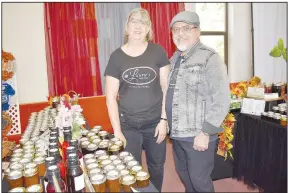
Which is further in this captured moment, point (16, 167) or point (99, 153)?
point (99, 153)

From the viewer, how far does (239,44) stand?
5.65 metres

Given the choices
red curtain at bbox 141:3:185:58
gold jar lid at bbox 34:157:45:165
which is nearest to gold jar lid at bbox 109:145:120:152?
gold jar lid at bbox 34:157:45:165

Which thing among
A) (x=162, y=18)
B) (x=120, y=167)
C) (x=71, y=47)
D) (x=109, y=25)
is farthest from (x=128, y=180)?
(x=162, y=18)

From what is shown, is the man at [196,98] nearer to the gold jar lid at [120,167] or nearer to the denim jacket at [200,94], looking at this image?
the denim jacket at [200,94]

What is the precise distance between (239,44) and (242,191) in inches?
144

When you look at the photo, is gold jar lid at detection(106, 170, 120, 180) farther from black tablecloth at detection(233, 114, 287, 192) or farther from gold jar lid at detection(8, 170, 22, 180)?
black tablecloth at detection(233, 114, 287, 192)

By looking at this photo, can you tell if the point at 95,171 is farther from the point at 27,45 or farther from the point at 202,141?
the point at 27,45

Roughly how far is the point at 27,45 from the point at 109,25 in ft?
4.49

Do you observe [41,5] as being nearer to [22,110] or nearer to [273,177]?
[22,110]

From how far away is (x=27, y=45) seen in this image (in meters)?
4.34

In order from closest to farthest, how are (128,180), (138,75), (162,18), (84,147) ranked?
(128,180), (84,147), (138,75), (162,18)

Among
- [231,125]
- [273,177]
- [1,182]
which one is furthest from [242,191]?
[1,182]

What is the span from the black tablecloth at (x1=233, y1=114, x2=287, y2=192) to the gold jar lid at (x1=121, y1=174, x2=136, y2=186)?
5.81 feet

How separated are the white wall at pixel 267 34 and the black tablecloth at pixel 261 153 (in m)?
3.31
